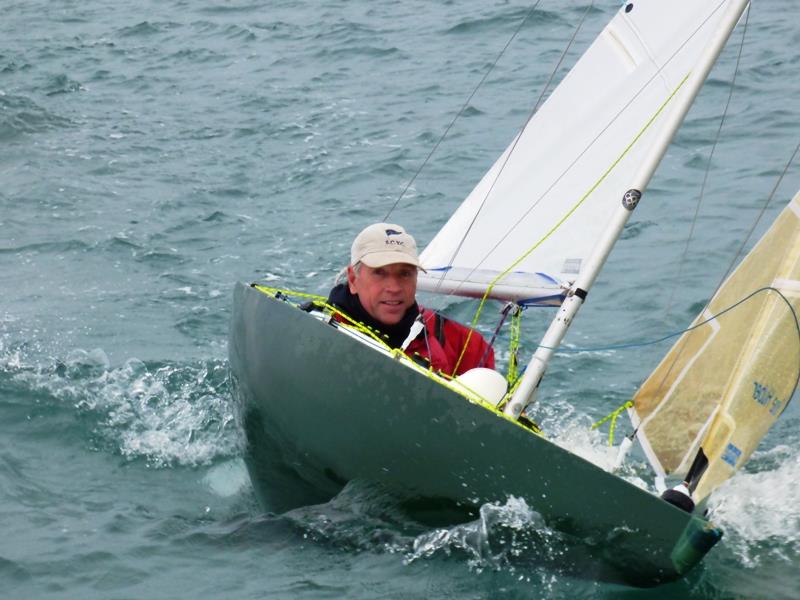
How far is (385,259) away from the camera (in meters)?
5.15

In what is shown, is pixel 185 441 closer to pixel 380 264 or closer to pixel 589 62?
pixel 380 264

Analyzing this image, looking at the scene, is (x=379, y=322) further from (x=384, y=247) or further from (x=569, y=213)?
(x=569, y=213)

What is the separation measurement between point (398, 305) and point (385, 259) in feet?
0.92

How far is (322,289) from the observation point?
8.99m

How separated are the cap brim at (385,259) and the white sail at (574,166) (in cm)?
90

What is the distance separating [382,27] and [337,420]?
1210 centimetres

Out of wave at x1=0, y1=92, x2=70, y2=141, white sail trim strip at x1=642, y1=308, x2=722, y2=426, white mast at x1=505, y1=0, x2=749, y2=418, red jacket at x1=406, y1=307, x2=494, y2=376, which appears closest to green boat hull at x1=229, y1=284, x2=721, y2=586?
red jacket at x1=406, y1=307, x2=494, y2=376

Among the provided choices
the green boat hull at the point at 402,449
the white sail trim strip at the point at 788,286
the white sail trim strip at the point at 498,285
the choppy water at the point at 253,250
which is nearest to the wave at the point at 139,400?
the choppy water at the point at 253,250

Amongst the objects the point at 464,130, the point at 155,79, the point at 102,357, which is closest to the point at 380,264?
the point at 102,357

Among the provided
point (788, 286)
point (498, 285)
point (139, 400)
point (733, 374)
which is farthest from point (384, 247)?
point (139, 400)

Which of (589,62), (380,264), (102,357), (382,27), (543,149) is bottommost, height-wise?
(102,357)

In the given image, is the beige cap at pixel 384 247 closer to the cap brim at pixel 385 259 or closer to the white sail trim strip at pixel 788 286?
the cap brim at pixel 385 259

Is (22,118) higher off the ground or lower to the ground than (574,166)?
higher

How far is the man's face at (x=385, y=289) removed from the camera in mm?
5289
